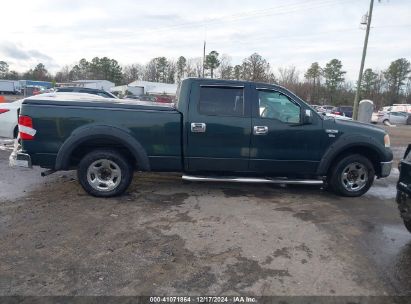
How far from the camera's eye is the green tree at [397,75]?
78125mm

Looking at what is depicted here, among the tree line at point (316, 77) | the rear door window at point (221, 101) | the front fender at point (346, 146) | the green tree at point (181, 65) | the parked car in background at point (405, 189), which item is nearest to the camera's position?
the parked car in background at point (405, 189)

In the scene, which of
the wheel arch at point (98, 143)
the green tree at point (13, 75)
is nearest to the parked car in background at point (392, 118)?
the wheel arch at point (98, 143)

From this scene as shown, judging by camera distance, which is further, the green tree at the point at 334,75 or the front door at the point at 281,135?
the green tree at the point at 334,75

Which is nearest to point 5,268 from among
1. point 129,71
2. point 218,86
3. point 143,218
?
point 143,218

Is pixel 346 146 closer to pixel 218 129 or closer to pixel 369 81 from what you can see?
pixel 218 129

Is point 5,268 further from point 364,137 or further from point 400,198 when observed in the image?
point 364,137

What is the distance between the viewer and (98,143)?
583 cm

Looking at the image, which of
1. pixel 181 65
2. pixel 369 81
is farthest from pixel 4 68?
pixel 369 81

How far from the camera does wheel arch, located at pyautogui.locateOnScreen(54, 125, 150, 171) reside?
5.60m

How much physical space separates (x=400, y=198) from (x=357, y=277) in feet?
4.44

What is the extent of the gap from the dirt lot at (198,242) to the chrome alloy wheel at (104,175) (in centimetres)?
27

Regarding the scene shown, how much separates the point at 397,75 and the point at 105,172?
86553 millimetres

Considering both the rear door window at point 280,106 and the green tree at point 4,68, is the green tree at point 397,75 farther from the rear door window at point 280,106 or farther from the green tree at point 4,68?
the green tree at point 4,68

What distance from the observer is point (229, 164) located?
6059 millimetres
